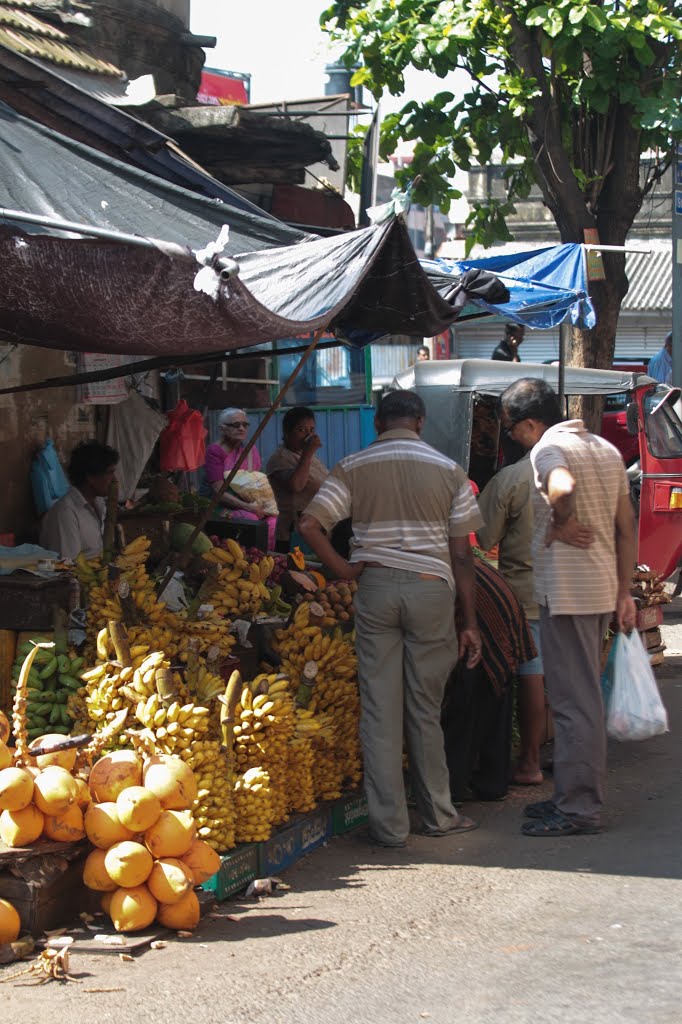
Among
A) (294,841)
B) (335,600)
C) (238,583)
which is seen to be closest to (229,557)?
(238,583)

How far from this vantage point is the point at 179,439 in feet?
31.6

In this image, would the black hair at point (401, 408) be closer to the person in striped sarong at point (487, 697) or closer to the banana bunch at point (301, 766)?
the person in striped sarong at point (487, 697)

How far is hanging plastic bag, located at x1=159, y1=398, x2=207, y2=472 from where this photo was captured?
379 inches

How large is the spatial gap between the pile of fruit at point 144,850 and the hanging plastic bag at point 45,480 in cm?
381

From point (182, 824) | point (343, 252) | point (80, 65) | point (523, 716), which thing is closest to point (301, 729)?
point (182, 824)

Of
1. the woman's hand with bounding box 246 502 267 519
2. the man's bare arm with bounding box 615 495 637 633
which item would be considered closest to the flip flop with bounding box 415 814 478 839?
the man's bare arm with bounding box 615 495 637 633

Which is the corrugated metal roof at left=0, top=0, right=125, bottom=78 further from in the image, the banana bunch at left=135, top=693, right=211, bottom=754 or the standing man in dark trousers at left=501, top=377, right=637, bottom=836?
the banana bunch at left=135, top=693, right=211, bottom=754

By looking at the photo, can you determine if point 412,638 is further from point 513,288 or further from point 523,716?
point 513,288

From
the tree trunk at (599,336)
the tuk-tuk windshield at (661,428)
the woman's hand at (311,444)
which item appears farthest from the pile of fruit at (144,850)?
the tuk-tuk windshield at (661,428)

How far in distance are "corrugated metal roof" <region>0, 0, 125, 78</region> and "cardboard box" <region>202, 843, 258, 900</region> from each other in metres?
5.86

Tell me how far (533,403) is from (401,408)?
68 centimetres

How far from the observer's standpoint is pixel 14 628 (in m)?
5.83

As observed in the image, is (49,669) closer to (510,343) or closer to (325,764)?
(325,764)

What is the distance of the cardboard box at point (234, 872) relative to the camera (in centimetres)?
482
